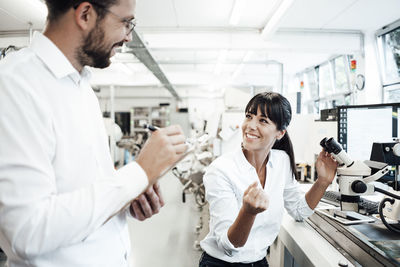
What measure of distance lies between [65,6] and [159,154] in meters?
0.43

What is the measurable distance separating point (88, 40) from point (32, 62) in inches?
5.6

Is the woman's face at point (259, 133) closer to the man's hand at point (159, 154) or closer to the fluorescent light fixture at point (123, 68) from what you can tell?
the man's hand at point (159, 154)

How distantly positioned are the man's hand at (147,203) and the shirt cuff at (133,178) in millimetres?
241

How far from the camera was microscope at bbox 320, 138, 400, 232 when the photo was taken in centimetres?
103

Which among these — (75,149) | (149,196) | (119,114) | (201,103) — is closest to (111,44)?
(75,149)

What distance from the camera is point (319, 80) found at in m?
6.93

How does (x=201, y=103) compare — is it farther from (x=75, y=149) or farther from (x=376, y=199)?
(x=75, y=149)

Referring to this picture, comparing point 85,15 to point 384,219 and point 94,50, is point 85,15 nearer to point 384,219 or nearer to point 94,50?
point 94,50

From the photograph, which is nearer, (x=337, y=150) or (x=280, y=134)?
(x=337, y=150)

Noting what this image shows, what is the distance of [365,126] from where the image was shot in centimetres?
150

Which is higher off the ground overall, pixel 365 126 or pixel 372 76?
pixel 372 76

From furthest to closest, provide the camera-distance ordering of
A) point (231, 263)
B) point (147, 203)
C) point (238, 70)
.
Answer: point (238, 70)
point (231, 263)
point (147, 203)

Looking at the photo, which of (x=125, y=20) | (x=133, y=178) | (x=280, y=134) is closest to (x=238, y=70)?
(x=280, y=134)

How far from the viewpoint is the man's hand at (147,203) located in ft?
2.68
